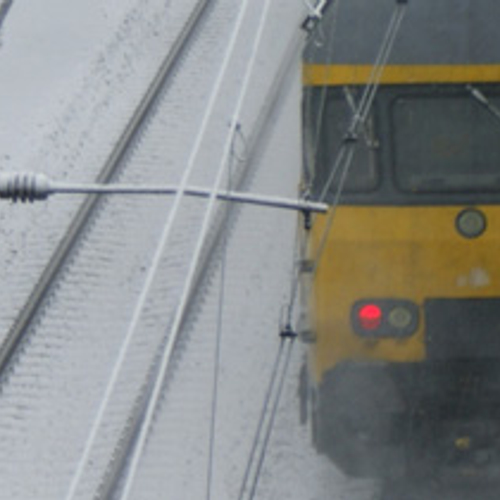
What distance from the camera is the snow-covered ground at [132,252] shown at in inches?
432

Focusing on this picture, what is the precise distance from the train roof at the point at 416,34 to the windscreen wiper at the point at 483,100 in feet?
0.39

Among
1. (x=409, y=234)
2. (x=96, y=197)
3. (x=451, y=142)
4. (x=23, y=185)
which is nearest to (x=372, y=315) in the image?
(x=409, y=234)

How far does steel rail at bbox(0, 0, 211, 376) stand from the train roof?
3.05 metres

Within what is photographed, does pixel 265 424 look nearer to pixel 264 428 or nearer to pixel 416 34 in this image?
pixel 264 428

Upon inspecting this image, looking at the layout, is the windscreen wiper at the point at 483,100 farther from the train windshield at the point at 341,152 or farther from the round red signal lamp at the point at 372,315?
the round red signal lamp at the point at 372,315

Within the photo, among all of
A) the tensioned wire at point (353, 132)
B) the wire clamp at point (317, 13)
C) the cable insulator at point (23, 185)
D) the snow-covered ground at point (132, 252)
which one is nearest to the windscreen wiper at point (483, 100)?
the tensioned wire at point (353, 132)

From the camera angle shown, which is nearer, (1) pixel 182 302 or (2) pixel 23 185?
(2) pixel 23 185

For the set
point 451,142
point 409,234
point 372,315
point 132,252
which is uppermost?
point 132,252

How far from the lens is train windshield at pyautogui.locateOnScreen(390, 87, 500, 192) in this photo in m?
9.76

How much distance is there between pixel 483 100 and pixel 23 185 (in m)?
3.08

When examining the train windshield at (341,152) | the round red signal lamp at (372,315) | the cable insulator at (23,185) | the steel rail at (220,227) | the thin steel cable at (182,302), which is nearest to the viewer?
the thin steel cable at (182,302)

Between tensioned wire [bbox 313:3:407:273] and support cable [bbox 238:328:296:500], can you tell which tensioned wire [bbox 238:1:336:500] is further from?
tensioned wire [bbox 313:3:407:273]

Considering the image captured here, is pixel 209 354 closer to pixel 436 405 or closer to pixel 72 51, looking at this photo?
pixel 436 405

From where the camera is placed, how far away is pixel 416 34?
9820 millimetres
